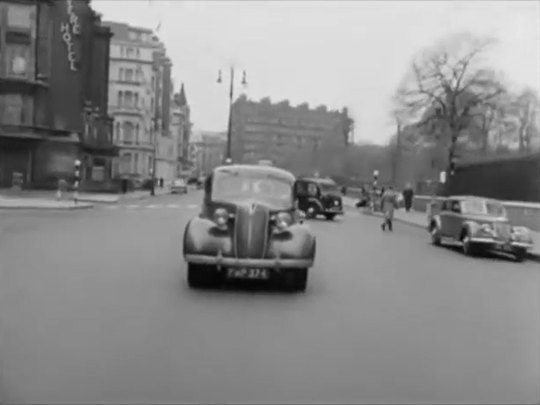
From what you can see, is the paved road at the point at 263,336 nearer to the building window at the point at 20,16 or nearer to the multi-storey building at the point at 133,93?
the multi-storey building at the point at 133,93

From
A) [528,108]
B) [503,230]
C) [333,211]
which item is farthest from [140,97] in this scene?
[333,211]

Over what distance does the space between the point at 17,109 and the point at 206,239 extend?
2.42 meters

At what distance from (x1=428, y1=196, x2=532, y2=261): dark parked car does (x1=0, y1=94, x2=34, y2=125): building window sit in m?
8.93

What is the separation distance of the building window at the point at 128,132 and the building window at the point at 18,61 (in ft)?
3.11

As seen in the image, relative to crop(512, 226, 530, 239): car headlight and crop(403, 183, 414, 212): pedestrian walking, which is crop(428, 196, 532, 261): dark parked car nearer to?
crop(512, 226, 530, 239): car headlight

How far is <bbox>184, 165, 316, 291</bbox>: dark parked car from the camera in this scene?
835 cm

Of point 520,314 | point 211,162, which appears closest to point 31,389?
point 520,314

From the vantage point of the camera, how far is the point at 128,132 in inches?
277

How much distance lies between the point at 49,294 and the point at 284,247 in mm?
2547

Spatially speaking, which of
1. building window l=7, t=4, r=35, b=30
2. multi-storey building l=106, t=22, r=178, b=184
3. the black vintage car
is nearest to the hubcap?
multi-storey building l=106, t=22, r=178, b=184

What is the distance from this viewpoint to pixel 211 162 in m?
9.37

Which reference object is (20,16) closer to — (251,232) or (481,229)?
(251,232)

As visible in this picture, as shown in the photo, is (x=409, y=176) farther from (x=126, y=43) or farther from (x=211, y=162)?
(x=126, y=43)

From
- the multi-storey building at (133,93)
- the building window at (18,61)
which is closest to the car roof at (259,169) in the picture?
the multi-storey building at (133,93)
